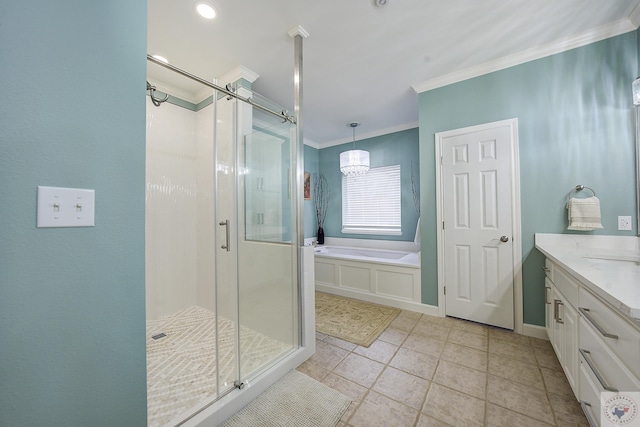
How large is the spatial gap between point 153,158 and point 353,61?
7.38 ft

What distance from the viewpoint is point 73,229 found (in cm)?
75

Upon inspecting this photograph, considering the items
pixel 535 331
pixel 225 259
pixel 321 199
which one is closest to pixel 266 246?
pixel 225 259

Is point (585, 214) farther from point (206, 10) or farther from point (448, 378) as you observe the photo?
point (206, 10)

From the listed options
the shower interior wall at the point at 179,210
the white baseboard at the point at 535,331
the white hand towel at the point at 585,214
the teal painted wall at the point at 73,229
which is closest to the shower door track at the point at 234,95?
the teal painted wall at the point at 73,229

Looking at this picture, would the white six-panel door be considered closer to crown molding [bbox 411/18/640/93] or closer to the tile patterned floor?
the tile patterned floor

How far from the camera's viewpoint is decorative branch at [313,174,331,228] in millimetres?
4707

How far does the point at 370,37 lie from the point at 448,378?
272cm

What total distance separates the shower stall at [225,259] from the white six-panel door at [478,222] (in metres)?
1.65

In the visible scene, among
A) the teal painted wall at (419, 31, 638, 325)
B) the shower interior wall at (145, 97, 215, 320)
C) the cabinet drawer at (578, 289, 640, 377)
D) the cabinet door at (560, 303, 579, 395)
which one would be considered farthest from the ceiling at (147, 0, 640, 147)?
the cabinet door at (560, 303, 579, 395)

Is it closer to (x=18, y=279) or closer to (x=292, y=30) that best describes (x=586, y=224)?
(x=292, y=30)

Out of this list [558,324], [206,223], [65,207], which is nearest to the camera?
[65,207]

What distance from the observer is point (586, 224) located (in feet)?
6.12

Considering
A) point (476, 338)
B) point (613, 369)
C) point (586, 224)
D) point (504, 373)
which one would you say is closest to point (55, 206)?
point (613, 369)

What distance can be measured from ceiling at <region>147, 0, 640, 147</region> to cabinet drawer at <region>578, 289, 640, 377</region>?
6.60 feet
